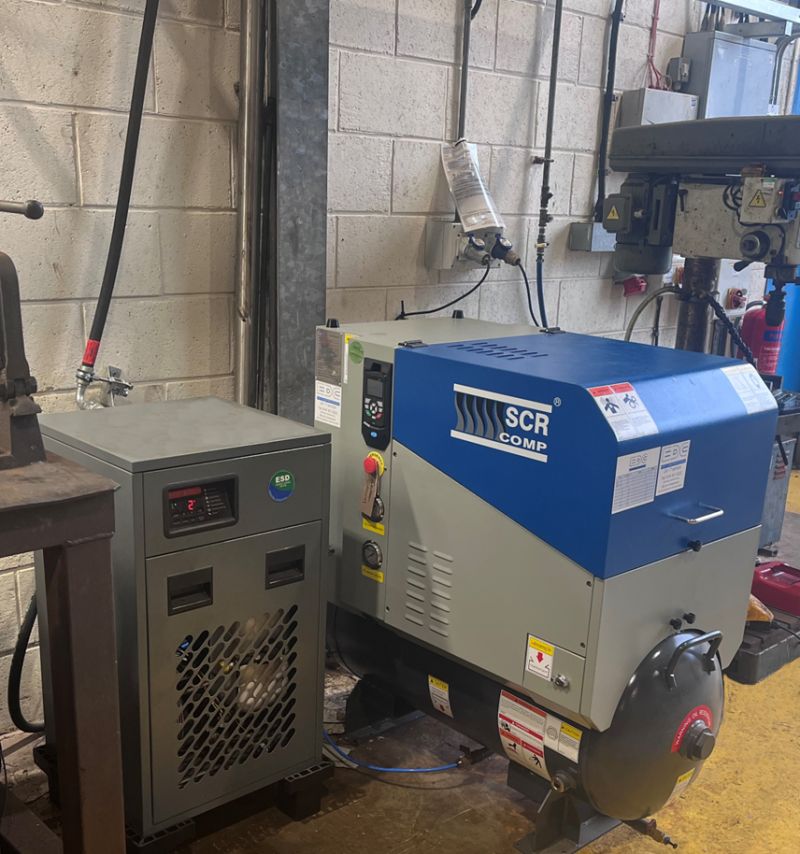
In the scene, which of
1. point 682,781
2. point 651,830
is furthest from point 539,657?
point 651,830

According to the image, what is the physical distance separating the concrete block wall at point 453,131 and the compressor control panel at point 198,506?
930 millimetres

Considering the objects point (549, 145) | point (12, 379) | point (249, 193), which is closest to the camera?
point (12, 379)

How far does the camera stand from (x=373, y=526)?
1.73 metres

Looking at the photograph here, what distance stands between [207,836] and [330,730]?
0.41m

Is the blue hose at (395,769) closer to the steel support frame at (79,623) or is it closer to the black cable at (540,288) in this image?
the steel support frame at (79,623)

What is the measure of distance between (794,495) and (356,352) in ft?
8.69

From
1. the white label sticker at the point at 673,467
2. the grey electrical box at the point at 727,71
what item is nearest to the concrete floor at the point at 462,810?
the white label sticker at the point at 673,467

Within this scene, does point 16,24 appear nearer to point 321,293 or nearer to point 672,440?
point 321,293

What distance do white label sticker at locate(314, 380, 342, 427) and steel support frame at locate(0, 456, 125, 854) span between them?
708mm

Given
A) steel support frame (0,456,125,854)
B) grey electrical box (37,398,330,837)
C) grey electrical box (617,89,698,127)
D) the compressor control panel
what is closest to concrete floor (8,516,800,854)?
grey electrical box (37,398,330,837)

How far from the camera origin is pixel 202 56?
1.90 meters

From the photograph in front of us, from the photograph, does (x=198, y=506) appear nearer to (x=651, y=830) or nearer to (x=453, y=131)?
(x=651, y=830)

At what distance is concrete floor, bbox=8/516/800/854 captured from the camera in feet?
5.28

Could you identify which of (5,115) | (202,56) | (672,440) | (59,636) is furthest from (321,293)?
(59,636)
